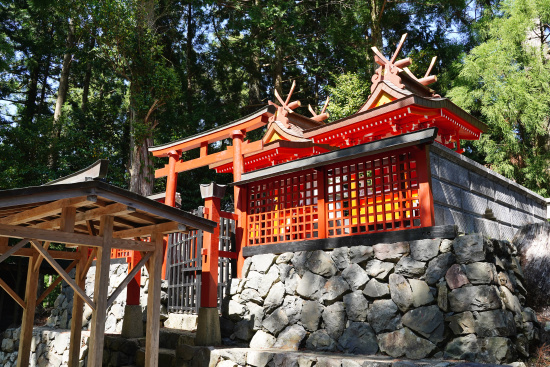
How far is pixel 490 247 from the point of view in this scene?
604cm

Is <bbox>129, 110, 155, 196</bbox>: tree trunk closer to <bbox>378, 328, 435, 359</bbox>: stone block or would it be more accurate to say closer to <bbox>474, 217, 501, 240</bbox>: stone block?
<bbox>474, 217, 501, 240</bbox>: stone block

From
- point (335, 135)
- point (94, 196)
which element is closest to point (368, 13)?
point (335, 135)

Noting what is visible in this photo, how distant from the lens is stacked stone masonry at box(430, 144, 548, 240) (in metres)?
6.67

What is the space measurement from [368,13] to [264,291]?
1406 cm

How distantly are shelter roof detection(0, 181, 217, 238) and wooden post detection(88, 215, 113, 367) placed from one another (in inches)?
14.5

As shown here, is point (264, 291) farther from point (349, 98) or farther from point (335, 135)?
point (349, 98)

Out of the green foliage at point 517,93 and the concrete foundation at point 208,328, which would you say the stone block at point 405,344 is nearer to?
the concrete foundation at point 208,328

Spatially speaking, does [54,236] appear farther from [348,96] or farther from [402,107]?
[348,96]

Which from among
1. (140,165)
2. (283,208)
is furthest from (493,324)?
(140,165)

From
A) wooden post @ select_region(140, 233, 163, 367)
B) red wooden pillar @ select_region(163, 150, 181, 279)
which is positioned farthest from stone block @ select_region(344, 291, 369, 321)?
red wooden pillar @ select_region(163, 150, 181, 279)

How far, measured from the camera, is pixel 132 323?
879 cm

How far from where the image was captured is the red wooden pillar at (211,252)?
305 inches

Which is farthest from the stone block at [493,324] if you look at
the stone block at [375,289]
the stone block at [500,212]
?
the stone block at [500,212]

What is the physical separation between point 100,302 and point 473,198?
6.06 metres
